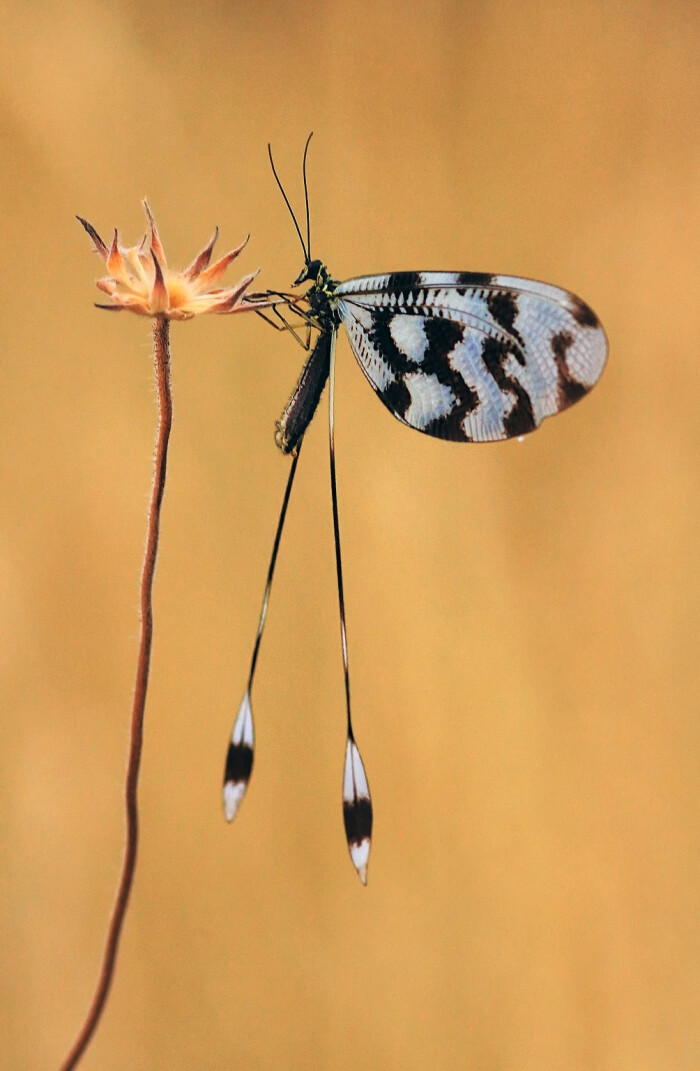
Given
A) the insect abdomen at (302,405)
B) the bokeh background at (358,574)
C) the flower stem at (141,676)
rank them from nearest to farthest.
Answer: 1. the flower stem at (141,676)
2. the insect abdomen at (302,405)
3. the bokeh background at (358,574)

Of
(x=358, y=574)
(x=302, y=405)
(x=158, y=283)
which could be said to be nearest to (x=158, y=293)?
Answer: (x=158, y=283)

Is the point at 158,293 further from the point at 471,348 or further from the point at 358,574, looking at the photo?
the point at 358,574

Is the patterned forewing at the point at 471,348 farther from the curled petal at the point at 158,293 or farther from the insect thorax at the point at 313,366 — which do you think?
the curled petal at the point at 158,293

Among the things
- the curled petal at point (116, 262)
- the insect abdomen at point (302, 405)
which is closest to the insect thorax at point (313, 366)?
the insect abdomen at point (302, 405)

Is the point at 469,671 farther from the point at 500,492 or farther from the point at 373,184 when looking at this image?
the point at 373,184

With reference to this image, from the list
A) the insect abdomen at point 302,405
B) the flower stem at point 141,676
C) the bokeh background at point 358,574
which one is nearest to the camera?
the flower stem at point 141,676

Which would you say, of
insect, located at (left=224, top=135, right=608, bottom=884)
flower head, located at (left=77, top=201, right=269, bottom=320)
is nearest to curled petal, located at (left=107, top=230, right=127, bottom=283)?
flower head, located at (left=77, top=201, right=269, bottom=320)

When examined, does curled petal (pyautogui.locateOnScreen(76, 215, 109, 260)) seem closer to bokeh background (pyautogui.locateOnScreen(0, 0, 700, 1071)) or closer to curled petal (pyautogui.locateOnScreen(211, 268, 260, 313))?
curled petal (pyautogui.locateOnScreen(211, 268, 260, 313))

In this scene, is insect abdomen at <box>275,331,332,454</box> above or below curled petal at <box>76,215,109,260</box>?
Answer: below
